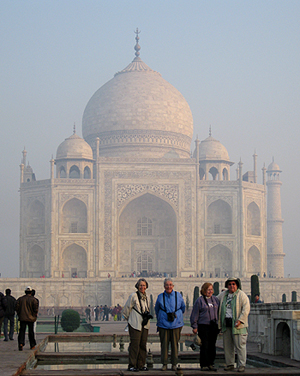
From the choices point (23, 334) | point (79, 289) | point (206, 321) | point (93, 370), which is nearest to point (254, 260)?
point (79, 289)

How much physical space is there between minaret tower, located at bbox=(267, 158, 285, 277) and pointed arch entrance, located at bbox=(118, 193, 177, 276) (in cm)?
679

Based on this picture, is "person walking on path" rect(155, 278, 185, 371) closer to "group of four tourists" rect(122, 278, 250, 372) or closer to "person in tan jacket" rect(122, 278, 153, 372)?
"group of four tourists" rect(122, 278, 250, 372)

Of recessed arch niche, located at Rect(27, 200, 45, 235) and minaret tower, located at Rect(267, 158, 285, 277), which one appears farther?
minaret tower, located at Rect(267, 158, 285, 277)

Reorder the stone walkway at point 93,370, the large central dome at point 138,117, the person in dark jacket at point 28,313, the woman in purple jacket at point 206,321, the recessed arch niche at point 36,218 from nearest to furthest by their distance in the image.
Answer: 1. the stone walkway at point 93,370
2. the woman in purple jacket at point 206,321
3. the person in dark jacket at point 28,313
4. the recessed arch niche at point 36,218
5. the large central dome at point 138,117

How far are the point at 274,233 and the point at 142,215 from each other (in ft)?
26.7

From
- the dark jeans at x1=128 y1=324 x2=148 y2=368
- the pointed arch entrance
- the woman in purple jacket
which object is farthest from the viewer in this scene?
the pointed arch entrance

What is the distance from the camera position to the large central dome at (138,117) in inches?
1348

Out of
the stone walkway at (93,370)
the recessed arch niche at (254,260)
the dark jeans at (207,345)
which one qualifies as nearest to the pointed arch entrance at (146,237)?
the recessed arch niche at (254,260)

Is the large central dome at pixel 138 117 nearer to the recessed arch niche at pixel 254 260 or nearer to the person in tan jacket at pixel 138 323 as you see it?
the recessed arch niche at pixel 254 260

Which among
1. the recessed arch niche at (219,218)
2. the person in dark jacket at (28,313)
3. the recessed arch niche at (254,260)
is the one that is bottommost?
Answer: the person in dark jacket at (28,313)

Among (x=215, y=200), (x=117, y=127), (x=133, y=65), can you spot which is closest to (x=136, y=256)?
(x=215, y=200)

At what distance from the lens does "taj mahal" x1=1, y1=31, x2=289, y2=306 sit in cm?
3047

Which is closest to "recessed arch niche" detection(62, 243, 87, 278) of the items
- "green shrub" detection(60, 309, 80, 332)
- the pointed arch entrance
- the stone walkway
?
the pointed arch entrance

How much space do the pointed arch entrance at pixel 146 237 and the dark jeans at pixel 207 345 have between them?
83.9 ft
